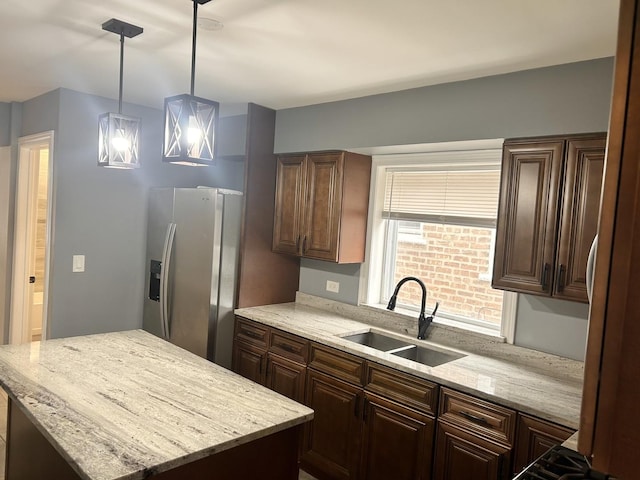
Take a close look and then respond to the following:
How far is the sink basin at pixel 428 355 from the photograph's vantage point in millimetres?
2903

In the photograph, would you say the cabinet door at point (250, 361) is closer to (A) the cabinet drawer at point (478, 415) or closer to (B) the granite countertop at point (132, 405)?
(B) the granite countertop at point (132, 405)

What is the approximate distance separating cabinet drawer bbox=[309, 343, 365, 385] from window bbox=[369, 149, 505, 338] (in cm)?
76

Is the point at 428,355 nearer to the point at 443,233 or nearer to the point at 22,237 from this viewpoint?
the point at 443,233

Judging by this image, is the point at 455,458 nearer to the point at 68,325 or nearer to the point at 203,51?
the point at 203,51

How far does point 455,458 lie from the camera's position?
2357mm

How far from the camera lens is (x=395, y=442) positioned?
2.61 meters

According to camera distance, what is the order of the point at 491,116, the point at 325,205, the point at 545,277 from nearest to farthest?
the point at 545,277 → the point at 491,116 → the point at 325,205

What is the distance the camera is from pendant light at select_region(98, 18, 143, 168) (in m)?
2.31

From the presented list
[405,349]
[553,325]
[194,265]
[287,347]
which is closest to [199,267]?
[194,265]

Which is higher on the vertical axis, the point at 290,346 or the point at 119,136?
the point at 119,136

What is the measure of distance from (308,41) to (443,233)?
1.62m

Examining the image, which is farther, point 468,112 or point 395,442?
point 468,112

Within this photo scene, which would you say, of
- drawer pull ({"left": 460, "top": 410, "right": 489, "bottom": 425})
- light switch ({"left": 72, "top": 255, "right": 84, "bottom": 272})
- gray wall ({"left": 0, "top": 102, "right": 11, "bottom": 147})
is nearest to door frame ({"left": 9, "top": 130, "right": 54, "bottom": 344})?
gray wall ({"left": 0, "top": 102, "right": 11, "bottom": 147})

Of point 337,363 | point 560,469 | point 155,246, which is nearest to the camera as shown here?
point 560,469
